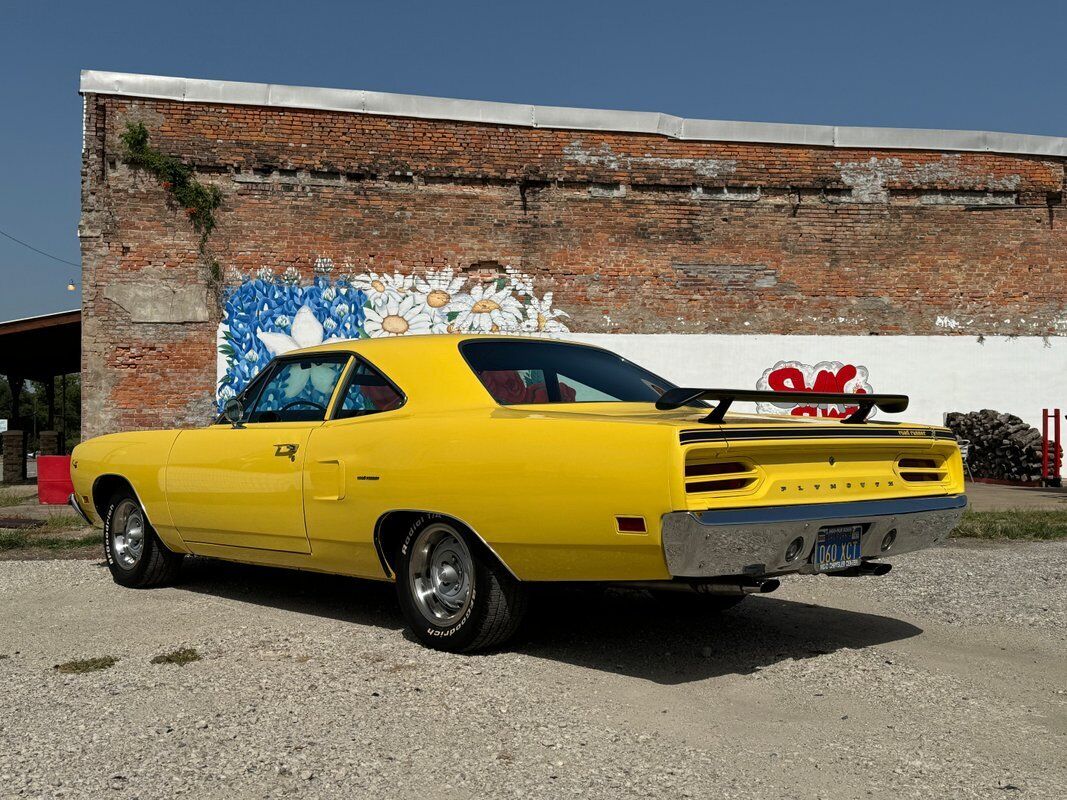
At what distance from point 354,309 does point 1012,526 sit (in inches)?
367

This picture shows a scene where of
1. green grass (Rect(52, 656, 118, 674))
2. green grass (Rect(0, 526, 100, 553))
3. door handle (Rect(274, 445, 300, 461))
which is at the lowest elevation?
green grass (Rect(52, 656, 118, 674))

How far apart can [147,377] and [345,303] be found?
291 centimetres

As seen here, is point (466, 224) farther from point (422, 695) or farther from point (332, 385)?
point (422, 695)

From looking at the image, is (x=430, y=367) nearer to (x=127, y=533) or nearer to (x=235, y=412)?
(x=235, y=412)

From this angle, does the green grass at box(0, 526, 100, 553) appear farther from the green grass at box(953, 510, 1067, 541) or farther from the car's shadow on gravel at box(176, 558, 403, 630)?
the green grass at box(953, 510, 1067, 541)

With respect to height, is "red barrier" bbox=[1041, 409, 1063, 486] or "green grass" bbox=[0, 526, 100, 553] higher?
"red barrier" bbox=[1041, 409, 1063, 486]

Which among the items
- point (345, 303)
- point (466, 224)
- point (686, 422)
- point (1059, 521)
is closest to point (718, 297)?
point (466, 224)

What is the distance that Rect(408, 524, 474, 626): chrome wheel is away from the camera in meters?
4.71

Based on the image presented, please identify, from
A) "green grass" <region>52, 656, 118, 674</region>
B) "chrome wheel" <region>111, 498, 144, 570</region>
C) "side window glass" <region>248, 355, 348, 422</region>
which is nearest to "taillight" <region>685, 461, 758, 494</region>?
"side window glass" <region>248, 355, 348, 422</region>

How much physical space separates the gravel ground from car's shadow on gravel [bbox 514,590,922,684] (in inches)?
0.8

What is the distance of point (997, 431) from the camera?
1647 centimetres

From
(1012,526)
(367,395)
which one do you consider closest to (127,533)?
(367,395)

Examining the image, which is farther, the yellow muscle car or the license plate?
the license plate

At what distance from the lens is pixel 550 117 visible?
16.0 meters
